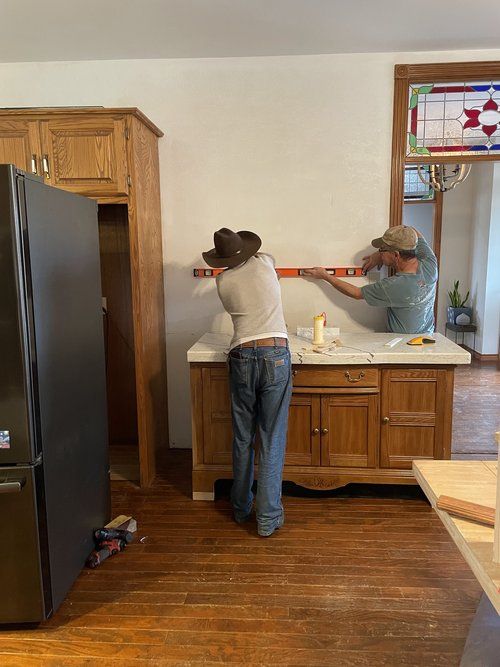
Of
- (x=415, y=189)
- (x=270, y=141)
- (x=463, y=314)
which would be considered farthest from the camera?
(x=415, y=189)

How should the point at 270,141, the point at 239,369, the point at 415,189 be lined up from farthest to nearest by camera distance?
the point at 415,189, the point at 270,141, the point at 239,369

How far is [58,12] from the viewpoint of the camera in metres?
2.84

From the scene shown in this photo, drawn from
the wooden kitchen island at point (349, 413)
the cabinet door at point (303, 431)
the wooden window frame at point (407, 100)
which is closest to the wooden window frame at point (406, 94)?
the wooden window frame at point (407, 100)

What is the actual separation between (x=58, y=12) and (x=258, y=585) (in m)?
3.14

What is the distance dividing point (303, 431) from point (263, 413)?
45 centimetres

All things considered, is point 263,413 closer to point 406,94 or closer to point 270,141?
point 270,141

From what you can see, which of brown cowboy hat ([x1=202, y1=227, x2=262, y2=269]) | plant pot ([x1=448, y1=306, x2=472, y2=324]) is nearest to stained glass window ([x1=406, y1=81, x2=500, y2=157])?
brown cowboy hat ([x1=202, y1=227, x2=262, y2=269])

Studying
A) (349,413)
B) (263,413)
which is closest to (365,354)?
(349,413)

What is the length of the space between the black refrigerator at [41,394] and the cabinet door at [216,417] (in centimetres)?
81

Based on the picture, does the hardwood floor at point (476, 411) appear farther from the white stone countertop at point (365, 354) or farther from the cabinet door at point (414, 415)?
the white stone countertop at point (365, 354)

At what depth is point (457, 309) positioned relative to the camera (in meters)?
6.97

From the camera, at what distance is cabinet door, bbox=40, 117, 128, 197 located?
2967 millimetres

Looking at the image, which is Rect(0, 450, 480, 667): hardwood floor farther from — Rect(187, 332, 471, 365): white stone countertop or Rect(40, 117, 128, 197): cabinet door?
Rect(40, 117, 128, 197): cabinet door

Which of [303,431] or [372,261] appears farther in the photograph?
[372,261]
